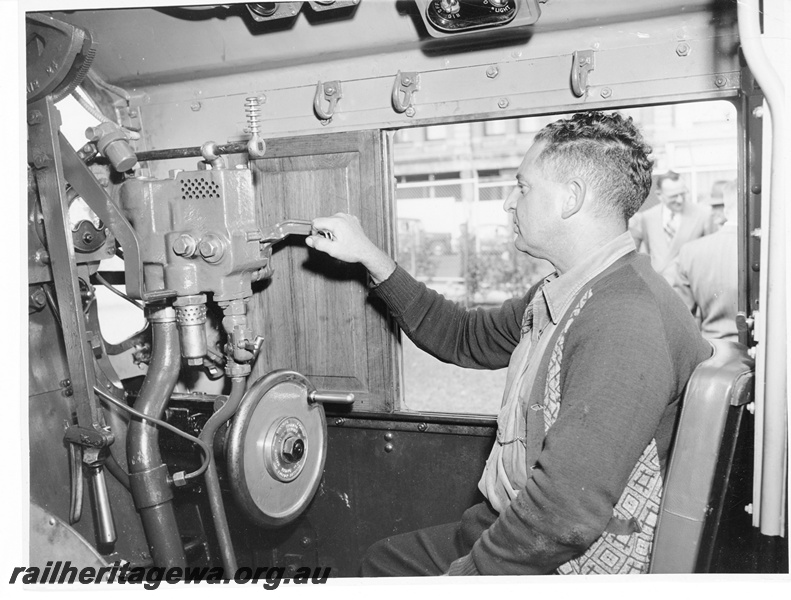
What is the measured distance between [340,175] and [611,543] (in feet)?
5.16

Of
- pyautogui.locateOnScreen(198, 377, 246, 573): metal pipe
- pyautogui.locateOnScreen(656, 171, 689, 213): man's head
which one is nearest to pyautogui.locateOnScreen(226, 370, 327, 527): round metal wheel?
pyautogui.locateOnScreen(198, 377, 246, 573): metal pipe

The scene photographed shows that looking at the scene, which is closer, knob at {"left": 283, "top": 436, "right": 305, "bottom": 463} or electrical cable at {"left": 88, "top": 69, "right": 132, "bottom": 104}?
knob at {"left": 283, "top": 436, "right": 305, "bottom": 463}

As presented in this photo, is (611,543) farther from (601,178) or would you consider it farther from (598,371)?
(601,178)

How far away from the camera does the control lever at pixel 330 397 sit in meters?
2.36

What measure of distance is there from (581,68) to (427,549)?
1633mm

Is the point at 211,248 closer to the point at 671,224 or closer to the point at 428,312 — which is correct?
the point at 428,312

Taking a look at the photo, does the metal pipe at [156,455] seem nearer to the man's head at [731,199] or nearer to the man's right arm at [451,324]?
the man's right arm at [451,324]

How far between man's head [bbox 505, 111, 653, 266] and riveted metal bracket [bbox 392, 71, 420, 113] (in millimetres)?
647

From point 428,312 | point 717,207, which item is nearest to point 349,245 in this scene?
point 428,312

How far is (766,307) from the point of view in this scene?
148cm

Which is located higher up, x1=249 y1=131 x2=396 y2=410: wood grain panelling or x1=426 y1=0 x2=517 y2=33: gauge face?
x1=426 y1=0 x2=517 y2=33: gauge face

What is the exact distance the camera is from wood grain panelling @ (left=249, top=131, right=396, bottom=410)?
249cm

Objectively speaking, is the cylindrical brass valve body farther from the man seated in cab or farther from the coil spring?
the man seated in cab

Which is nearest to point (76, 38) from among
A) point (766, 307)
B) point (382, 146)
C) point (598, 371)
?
point (382, 146)
